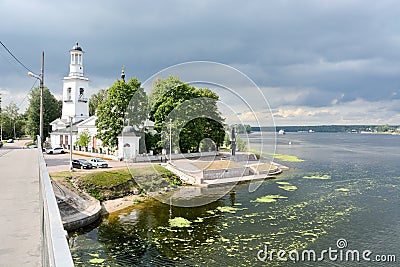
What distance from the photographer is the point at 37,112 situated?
5216 centimetres

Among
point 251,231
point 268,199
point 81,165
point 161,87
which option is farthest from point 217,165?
point 251,231

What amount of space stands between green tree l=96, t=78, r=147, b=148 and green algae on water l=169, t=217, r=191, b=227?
19195 millimetres

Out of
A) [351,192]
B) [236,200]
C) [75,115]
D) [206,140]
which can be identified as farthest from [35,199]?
[75,115]

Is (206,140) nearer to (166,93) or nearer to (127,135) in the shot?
(166,93)

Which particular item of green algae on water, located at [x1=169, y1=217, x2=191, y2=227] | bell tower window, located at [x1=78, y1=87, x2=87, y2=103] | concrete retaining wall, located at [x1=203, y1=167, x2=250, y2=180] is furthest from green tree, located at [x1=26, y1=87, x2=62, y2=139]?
green algae on water, located at [x1=169, y1=217, x2=191, y2=227]

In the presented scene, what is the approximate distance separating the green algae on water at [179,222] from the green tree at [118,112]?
19.2 metres

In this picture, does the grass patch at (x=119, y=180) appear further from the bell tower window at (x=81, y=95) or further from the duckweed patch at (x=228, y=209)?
the bell tower window at (x=81, y=95)

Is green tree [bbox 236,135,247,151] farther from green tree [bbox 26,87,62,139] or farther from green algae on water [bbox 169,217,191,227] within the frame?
green tree [bbox 26,87,62,139]

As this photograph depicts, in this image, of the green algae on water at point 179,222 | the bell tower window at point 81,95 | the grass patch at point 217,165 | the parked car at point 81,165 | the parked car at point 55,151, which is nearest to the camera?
the green algae on water at point 179,222

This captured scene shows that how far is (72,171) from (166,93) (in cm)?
1608

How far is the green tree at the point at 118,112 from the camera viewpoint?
38.8 metres

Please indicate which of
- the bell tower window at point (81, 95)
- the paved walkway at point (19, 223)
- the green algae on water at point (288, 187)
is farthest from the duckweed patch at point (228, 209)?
the bell tower window at point (81, 95)

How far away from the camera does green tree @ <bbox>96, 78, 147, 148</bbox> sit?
38.8 m

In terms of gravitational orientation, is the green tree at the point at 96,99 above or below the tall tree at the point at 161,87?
above
